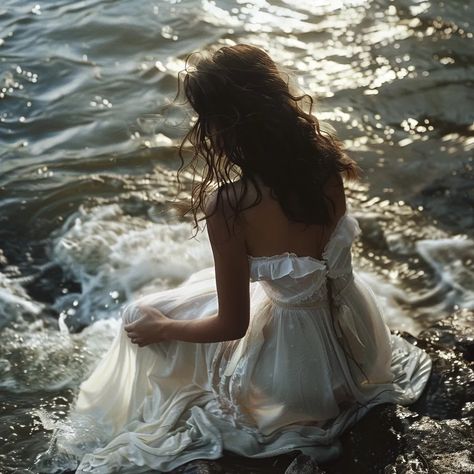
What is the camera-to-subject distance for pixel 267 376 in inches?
120

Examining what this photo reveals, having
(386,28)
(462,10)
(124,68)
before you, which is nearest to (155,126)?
(124,68)

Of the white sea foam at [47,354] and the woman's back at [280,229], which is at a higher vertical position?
the woman's back at [280,229]

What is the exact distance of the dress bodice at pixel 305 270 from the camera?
286 centimetres

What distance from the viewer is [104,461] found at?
304cm

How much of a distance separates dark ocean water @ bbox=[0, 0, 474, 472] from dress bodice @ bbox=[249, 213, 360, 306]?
697 millimetres

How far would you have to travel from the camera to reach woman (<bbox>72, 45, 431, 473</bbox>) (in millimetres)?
2656

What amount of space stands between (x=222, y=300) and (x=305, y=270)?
0.33 m

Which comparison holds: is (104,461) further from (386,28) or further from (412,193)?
(386,28)

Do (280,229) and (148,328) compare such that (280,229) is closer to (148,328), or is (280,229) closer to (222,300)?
(222,300)

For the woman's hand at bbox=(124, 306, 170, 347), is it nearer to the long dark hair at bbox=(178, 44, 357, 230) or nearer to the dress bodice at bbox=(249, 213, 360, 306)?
the dress bodice at bbox=(249, 213, 360, 306)

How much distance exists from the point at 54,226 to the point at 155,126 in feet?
5.61

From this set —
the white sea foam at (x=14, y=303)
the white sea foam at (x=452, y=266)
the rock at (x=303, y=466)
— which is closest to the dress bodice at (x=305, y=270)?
the rock at (x=303, y=466)

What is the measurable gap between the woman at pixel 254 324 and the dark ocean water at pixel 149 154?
0.53 metres

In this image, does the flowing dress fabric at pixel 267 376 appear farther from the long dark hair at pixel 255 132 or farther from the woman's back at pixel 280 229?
the long dark hair at pixel 255 132
